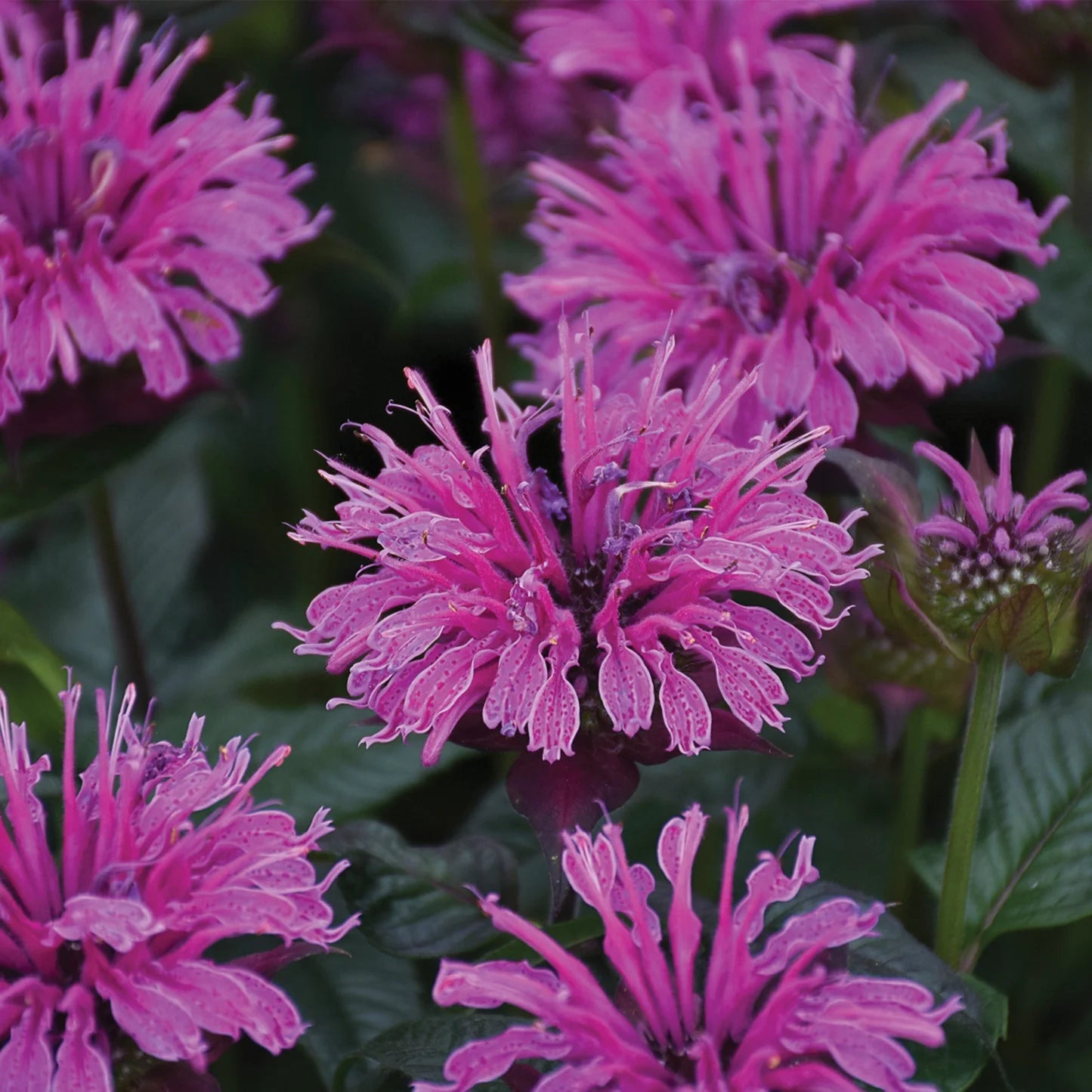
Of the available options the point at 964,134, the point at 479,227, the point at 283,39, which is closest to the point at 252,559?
→ the point at 479,227

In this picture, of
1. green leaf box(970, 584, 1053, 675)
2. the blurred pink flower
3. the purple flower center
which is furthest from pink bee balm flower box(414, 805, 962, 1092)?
the blurred pink flower

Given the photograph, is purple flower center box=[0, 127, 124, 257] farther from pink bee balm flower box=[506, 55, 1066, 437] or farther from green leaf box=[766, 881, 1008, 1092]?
green leaf box=[766, 881, 1008, 1092]

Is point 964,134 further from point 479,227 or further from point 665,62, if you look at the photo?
point 479,227

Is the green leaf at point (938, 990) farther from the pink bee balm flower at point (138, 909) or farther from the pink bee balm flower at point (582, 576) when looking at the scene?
the pink bee balm flower at point (138, 909)

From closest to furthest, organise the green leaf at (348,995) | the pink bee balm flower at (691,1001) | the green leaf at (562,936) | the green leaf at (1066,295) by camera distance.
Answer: the pink bee balm flower at (691,1001)
the green leaf at (562,936)
the green leaf at (348,995)
the green leaf at (1066,295)

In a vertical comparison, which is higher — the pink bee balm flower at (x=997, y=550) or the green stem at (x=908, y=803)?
the pink bee balm flower at (x=997, y=550)

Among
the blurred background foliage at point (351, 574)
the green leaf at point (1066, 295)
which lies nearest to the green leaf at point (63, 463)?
the blurred background foliage at point (351, 574)

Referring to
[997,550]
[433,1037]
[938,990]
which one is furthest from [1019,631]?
[433,1037]
